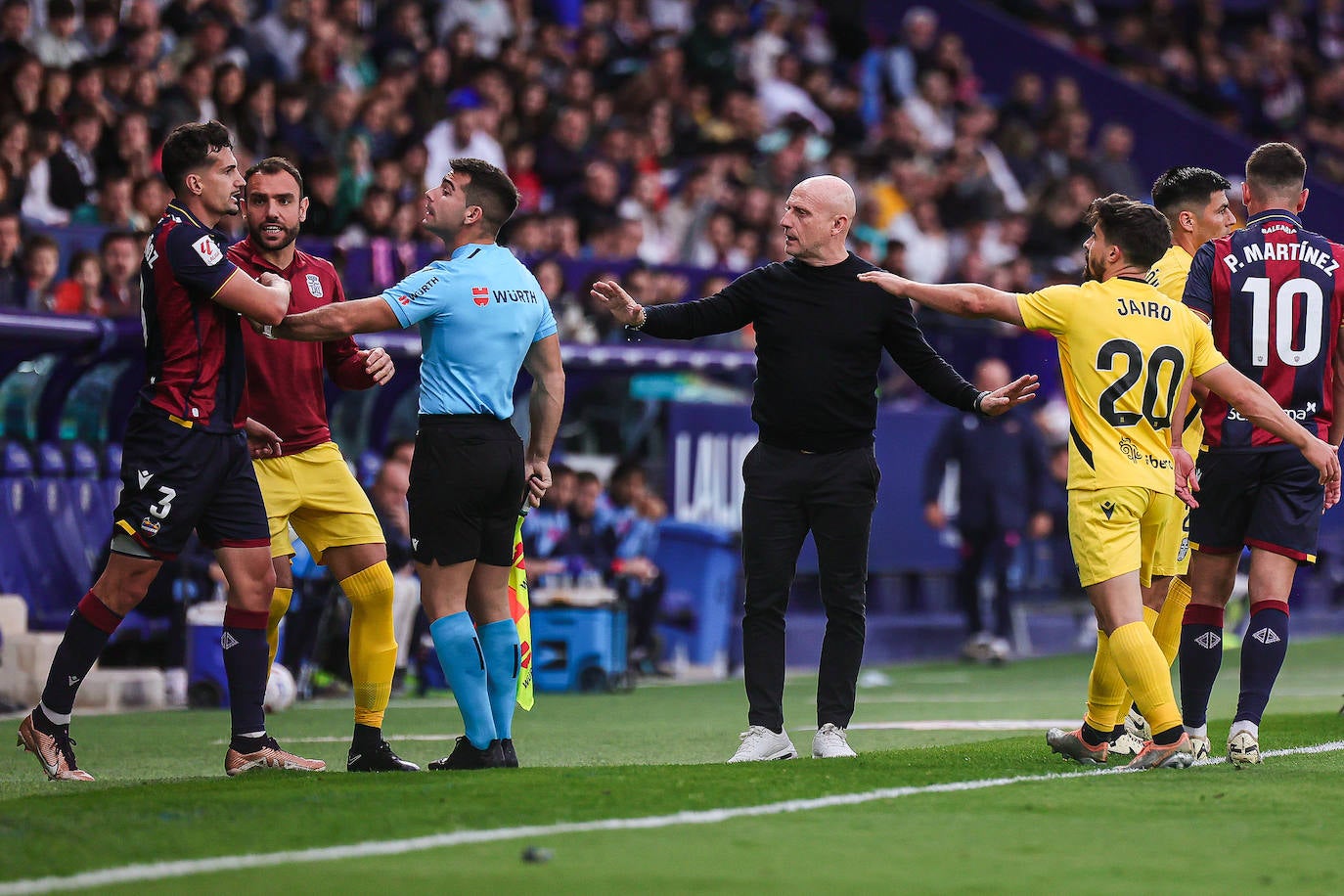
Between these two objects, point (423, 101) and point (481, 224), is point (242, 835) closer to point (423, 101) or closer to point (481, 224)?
point (481, 224)

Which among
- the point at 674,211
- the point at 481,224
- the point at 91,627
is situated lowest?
the point at 91,627

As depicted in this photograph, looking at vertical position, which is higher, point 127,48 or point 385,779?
point 127,48

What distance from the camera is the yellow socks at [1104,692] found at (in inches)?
294

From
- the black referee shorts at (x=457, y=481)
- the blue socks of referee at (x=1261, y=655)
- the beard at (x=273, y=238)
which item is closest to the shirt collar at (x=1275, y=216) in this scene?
the blue socks of referee at (x=1261, y=655)

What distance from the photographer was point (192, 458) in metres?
7.21

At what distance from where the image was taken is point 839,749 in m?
7.72

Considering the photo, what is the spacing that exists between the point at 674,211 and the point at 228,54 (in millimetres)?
4536

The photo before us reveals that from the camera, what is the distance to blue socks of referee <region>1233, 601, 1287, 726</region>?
7551 mm

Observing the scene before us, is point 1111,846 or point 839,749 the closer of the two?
point 1111,846

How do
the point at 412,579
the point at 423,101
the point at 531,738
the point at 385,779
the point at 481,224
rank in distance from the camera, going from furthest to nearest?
the point at 423,101 → the point at 412,579 → the point at 531,738 → the point at 481,224 → the point at 385,779

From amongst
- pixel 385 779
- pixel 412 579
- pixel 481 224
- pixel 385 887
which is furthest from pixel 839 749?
pixel 412 579

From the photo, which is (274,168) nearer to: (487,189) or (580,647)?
(487,189)

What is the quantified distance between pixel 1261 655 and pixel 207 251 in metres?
4.40

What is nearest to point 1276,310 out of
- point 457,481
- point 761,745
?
point 761,745
